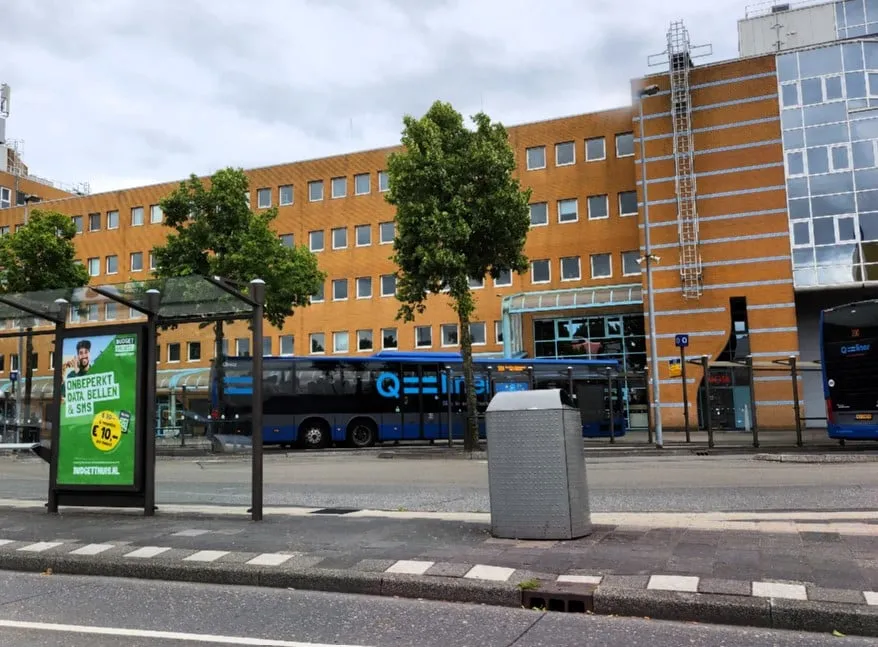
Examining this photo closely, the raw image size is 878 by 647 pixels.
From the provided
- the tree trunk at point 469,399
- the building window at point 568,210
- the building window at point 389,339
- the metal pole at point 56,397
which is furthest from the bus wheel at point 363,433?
the building window at point 568,210

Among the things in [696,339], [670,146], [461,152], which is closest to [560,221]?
[670,146]

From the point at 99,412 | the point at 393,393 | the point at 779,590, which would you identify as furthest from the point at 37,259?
the point at 779,590

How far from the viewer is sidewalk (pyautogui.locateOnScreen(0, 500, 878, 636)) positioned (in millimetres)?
5145

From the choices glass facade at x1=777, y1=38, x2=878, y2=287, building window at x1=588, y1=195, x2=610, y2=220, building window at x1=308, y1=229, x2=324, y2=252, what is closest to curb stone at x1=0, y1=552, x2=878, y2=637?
glass facade at x1=777, y1=38, x2=878, y2=287

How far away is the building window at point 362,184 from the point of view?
47.2 metres

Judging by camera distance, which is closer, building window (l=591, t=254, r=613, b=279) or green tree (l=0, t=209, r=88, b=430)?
green tree (l=0, t=209, r=88, b=430)

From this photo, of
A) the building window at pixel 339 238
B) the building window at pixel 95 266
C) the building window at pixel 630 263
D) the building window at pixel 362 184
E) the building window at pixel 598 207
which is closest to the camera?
the building window at pixel 630 263

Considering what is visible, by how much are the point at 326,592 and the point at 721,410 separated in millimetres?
25881

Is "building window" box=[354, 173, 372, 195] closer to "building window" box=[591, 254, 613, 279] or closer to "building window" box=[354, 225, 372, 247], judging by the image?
"building window" box=[354, 225, 372, 247]

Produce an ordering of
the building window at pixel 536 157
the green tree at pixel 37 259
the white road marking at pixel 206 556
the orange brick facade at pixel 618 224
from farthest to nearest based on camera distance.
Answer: the building window at pixel 536 157 < the orange brick facade at pixel 618 224 < the green tree at pixel 37 259 < the white road marking at pixel 206 556

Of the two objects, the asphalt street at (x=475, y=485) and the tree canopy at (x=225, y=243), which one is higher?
the tree canopy at (x=225, y=243)

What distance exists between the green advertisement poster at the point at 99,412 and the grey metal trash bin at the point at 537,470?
477cm

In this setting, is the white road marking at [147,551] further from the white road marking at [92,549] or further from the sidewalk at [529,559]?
the white road marking at [92,549]

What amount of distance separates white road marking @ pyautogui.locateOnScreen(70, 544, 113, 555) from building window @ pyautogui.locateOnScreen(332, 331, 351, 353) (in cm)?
3895
